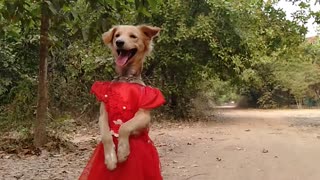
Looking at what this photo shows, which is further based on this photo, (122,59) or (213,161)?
(213,161)

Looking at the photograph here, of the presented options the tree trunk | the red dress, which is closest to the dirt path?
the tree trunk

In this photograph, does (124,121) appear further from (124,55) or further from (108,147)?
(124,55)

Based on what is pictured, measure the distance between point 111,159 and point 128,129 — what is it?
21 centimetres

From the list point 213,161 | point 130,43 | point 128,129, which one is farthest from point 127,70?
point 213,161

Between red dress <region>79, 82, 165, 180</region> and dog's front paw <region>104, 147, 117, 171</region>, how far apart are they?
58 millimetres

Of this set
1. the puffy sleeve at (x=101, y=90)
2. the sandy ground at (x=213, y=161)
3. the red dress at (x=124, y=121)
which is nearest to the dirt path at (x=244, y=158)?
the sandy ground at (x=213, y=161)

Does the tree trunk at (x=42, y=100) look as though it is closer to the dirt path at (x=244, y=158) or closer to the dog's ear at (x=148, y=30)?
the dirt path at (x=244, y=158)

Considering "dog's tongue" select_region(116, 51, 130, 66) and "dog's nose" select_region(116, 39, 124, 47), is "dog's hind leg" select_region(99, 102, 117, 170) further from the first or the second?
"dog's nose" select_region(116, 39, 124, 47)

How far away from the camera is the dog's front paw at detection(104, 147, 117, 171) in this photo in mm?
2782

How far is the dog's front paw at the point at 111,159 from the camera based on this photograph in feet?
9.13

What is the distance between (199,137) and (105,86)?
8.02 meters

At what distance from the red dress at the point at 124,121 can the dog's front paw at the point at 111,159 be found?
0.19 feet

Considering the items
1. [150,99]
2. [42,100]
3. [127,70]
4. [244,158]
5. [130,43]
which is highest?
[130,43]

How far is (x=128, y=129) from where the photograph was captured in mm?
2811
